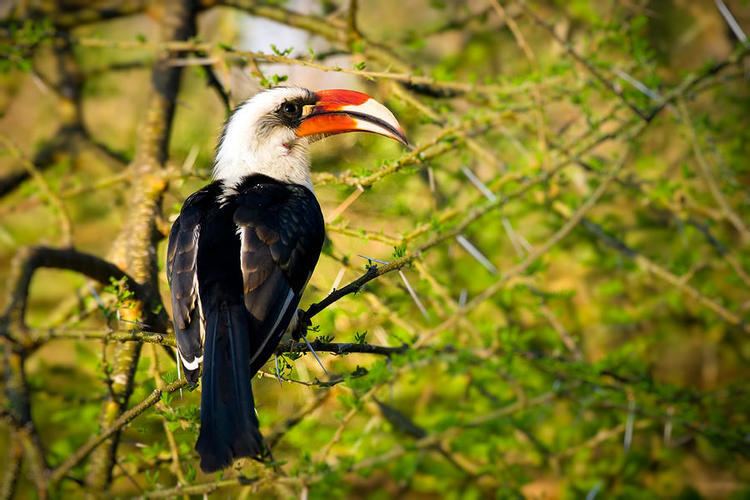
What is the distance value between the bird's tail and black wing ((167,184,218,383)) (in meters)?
0.08

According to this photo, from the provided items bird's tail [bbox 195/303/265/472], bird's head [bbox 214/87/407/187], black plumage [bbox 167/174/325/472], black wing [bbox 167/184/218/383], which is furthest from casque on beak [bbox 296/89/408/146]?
bird's tail [bbox 195/303/265/472]

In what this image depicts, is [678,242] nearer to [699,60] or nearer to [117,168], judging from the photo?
[699,60]

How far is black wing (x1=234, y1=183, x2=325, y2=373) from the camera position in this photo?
114 inches

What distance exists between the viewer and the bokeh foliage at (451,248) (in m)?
3.42

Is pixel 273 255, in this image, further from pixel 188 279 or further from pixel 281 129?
pixel 281 129

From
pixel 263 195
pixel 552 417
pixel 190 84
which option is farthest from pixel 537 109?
pixel 190 84

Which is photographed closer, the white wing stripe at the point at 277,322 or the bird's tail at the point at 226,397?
the bird's tail at the point at 226,397

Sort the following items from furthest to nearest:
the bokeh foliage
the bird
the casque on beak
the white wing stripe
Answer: the casque on beak
the bokeh foliage
the white wing stripe
the bird

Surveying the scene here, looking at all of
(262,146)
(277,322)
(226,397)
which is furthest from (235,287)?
(262,146)

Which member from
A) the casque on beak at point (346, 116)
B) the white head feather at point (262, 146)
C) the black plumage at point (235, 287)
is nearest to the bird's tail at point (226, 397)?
the black plumage at point (235, 287)

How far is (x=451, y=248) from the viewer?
5.25 meters

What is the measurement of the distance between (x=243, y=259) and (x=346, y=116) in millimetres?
1131

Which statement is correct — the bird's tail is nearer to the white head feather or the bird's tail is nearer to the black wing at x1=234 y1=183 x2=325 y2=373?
the black wing at x1=234 y1=183 x2=325 y2=373

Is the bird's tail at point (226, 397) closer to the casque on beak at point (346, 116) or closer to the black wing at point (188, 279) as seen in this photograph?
the black wing at point (188, 279)
